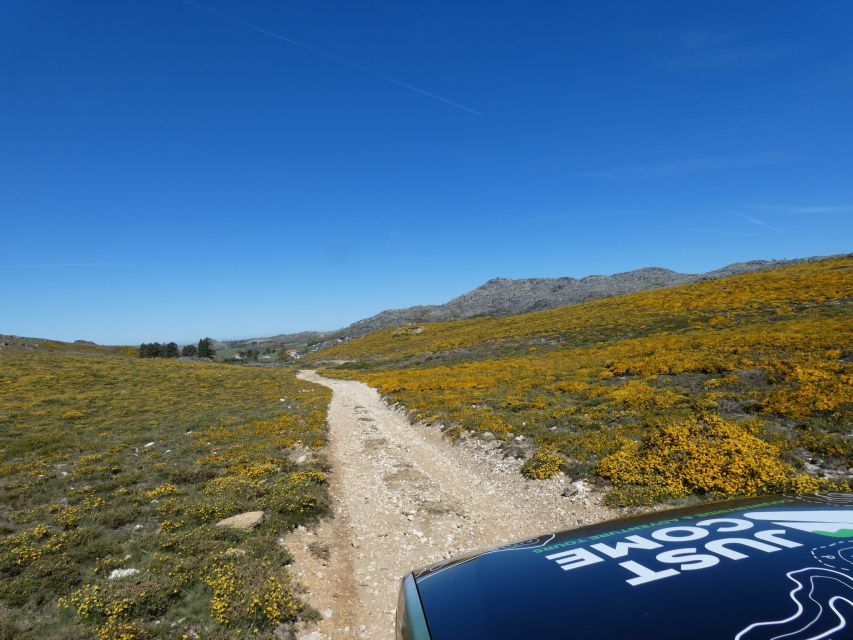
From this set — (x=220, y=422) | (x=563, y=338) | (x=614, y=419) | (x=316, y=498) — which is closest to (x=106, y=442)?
(x=220, y=422)

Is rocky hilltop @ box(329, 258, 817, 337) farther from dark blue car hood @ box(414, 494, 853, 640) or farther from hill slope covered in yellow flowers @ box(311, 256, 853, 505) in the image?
dark blue car hood @ box(414, 494, 853, 640)

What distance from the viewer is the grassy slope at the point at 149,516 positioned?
7215mm

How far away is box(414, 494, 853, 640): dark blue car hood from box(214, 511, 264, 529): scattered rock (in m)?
7.85

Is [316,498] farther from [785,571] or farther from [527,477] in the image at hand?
[785,571]

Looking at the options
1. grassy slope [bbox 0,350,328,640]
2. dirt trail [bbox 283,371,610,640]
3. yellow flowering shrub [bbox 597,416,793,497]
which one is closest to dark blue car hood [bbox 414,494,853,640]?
dirt trail [bbox 283,371,610,640]

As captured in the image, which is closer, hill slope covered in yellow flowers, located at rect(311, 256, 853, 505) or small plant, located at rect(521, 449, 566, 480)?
hill slope covered in yellow flowers, located at rect(311, 256, 853, 505)

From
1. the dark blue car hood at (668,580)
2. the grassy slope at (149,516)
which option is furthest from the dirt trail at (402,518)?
the dark blue car hood at (668,580)

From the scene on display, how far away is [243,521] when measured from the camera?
34.7 ft

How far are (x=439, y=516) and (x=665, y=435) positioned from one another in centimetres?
880

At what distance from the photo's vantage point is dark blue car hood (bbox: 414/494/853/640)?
2818 mm

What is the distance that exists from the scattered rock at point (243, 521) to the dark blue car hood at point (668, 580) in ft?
25.7

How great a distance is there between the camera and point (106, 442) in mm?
19703

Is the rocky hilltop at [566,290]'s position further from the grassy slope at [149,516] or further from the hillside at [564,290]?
the grassy slope at [149,516]

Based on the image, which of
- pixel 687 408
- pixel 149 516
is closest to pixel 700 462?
pixel 687 408
